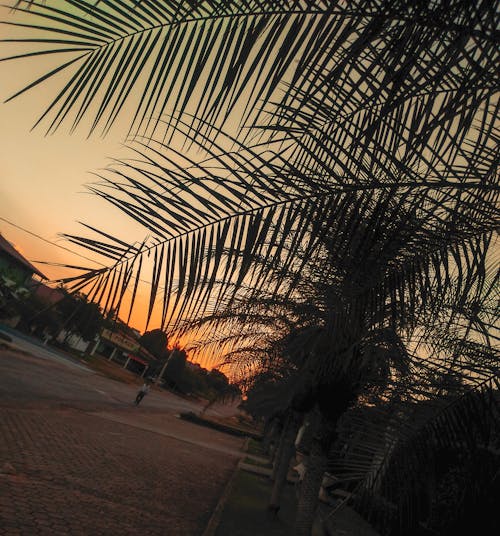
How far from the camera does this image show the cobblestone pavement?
18.3 feet

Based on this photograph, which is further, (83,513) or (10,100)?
(83,513)

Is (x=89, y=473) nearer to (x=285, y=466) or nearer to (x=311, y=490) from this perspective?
(x=285, y=466)

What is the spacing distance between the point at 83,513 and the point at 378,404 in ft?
19.3

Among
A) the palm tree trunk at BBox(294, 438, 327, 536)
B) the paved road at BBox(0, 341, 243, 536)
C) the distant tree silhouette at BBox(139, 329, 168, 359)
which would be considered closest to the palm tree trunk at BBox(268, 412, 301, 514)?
the paved road at BBox(0, 341, 243, 536)

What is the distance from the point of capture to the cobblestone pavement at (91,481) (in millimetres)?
5586

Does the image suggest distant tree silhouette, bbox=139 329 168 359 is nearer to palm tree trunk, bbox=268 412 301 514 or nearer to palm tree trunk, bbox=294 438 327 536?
palm tree trunk, bbox=294 438 327 536

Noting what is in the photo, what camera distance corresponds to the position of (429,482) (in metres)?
1.78

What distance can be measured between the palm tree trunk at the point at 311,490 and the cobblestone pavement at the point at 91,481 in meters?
2.33

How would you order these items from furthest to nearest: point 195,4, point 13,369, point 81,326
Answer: point 13,369 < point 195,4 < point 81,326

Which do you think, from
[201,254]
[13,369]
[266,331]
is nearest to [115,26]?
[201,254]

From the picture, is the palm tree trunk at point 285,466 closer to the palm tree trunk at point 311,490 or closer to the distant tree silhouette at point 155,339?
the palm tree trunk at point 311,490

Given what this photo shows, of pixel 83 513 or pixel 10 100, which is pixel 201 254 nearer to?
pixel 10 100

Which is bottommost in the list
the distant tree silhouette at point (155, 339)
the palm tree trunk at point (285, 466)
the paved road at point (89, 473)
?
the paved road at point (89, 473)

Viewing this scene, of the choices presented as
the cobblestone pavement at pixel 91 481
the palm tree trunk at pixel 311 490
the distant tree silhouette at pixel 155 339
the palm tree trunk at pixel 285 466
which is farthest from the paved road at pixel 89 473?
the distant tree silhouette at pixel 155 339
